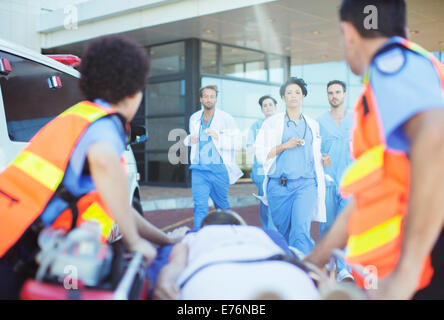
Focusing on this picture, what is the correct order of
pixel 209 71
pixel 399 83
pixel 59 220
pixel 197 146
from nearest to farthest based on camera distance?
pixel 399 83, pixel 59 220, pixel 197 146, pixel 209 71

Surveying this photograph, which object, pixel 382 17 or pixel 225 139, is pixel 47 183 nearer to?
pixel 382 17

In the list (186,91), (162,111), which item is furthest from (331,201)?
(162,111)

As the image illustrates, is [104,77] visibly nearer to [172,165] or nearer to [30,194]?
[30,194]

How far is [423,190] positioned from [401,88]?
0.25m

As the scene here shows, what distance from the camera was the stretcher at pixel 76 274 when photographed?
1.24 m

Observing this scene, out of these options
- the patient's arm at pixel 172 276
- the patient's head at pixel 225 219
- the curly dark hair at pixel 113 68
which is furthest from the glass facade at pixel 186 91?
the curly dark hair at pixel 113 68

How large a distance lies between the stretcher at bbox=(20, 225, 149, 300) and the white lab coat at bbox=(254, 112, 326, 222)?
3.30m

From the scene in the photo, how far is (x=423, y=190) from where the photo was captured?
1080mm

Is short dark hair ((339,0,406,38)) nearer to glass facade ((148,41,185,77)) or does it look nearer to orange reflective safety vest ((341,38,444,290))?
orange reflective safety vest ((341,38,444,290))

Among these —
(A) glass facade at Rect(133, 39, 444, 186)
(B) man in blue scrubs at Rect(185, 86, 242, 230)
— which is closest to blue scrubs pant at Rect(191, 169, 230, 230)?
(B) man in blue scrubs at Rect(185, 86, 242, 230)

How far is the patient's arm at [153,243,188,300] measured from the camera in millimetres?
1477

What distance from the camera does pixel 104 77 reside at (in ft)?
4.70

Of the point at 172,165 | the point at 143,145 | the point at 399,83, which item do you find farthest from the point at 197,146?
the point at 143,145
